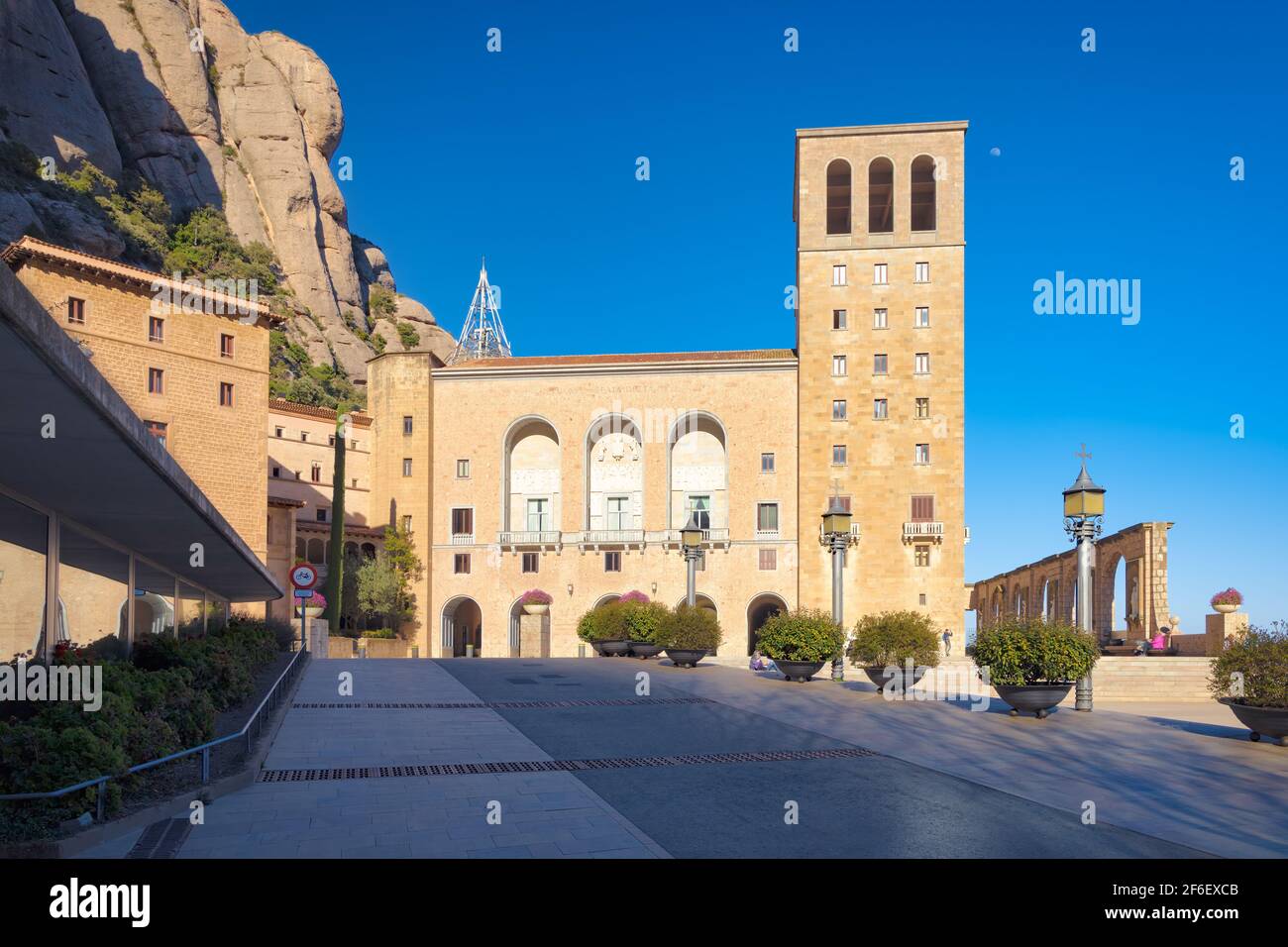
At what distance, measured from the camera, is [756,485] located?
5188 centimetres

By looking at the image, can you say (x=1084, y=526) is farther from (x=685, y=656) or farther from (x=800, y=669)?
(x=685, y=656)

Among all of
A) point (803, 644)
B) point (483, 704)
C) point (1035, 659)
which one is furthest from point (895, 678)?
point (483, 704)

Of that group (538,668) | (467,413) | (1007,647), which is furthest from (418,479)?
(1007,647)

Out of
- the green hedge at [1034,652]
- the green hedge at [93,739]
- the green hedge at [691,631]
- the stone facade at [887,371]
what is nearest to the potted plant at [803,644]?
the green hedge at [691,631]

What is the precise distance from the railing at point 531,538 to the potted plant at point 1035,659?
3907cm

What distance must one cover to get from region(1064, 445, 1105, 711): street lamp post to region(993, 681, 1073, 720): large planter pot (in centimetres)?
126

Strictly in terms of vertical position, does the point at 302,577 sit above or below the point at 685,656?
above

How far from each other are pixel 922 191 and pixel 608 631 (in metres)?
35.3

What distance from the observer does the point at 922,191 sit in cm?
5341

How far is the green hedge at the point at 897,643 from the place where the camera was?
19.2m

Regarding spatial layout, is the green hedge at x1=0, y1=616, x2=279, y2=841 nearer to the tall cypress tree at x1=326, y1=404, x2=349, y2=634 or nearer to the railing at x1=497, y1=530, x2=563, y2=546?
the tall cypress tree at x1=326, y1=404, x2=349, y2=634

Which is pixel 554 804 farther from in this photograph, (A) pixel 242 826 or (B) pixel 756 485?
(B) pixel 756 485
